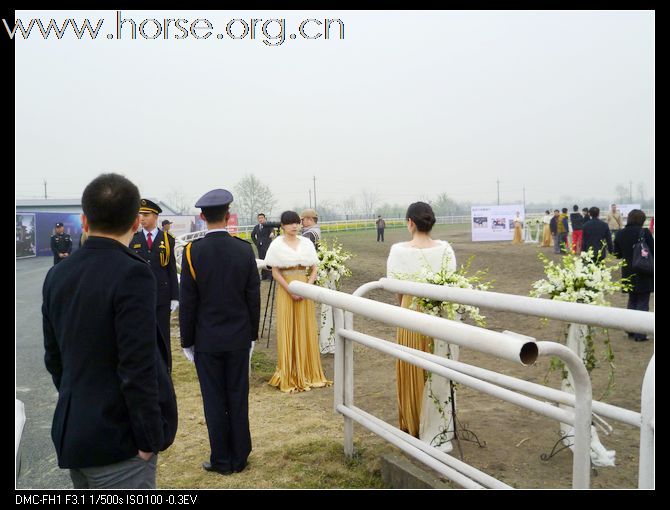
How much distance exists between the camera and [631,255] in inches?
338

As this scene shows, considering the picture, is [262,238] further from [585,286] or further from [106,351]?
[106,351]

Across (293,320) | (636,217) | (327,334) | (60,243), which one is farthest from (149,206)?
(60,243)

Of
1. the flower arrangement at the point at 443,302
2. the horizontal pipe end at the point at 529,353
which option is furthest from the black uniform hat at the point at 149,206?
the horizontal pipe end at the point at 529,353

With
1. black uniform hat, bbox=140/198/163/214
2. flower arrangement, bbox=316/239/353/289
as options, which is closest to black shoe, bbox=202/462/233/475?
black uniform hat, bbox=140/198/163/214

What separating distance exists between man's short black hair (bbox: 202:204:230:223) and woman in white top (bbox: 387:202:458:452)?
136cm

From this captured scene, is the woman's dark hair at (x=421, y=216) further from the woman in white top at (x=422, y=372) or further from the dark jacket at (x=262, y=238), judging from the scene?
the dark jacket at (x=262, y=238)

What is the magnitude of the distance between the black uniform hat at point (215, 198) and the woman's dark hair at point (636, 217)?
6.43 meters

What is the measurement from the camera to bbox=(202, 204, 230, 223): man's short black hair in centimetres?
414

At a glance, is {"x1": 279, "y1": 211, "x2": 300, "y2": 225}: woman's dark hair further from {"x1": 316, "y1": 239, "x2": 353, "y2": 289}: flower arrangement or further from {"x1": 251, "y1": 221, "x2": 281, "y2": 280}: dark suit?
{"x1": 251, "y1": 221, "x2": 281, "y2": 280}: dark suit

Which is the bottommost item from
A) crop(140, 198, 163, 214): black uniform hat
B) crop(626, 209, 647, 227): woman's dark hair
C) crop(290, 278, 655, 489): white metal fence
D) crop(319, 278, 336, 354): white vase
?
crop(319, 278, 336, 354): white vase
